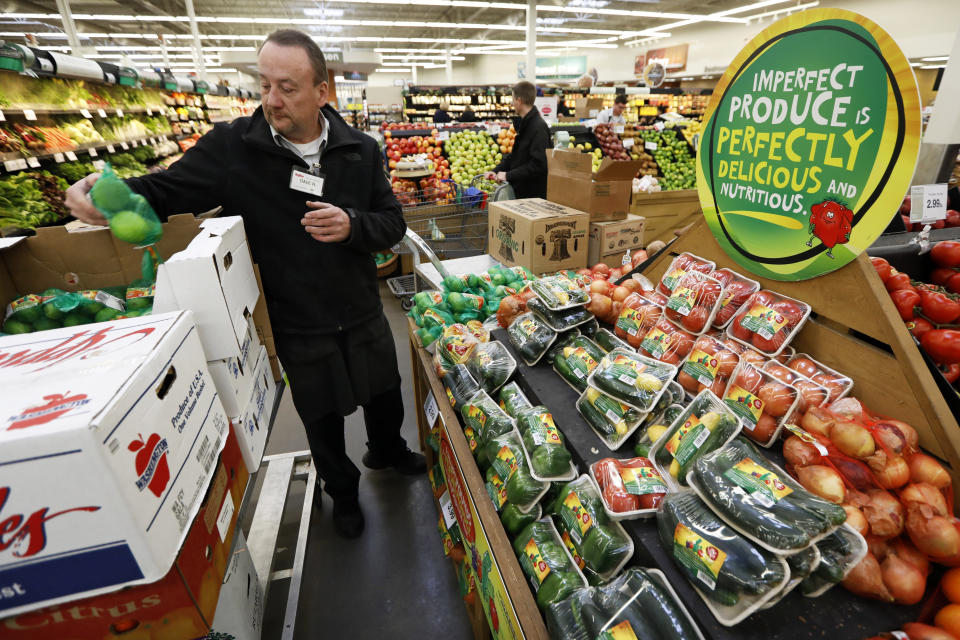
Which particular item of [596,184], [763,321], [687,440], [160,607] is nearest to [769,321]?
[763,321]

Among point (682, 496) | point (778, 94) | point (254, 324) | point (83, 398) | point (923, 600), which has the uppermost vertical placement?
point (778, 94)

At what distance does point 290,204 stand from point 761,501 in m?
1.66

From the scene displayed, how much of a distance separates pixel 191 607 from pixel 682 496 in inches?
39.6

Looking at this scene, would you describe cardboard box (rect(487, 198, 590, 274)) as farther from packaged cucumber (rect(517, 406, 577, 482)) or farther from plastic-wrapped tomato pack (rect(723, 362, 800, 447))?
plastic-wrapped tomato pack (rect(723, 362, 800, 447))

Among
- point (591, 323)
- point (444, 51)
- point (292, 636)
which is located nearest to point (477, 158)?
point (591, 323)

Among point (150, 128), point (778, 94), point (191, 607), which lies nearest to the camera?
point (191, 607)

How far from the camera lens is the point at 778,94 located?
1.24 meters

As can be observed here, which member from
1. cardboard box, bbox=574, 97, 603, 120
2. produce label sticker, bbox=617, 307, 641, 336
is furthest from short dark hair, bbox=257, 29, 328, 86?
cardboard box, bbox=574, 97, 603, 120

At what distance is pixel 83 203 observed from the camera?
1236mm

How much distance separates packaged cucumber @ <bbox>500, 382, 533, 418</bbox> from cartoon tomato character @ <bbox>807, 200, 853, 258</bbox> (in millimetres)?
931

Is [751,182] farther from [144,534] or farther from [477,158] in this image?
[477,158]

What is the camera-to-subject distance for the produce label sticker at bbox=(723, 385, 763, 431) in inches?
44.3

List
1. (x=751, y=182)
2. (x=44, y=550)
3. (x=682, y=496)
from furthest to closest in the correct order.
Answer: (x=751, y=182), (x=682, y=496), (x=44, y=550)

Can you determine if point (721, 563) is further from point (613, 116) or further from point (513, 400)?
point (613, 116)
